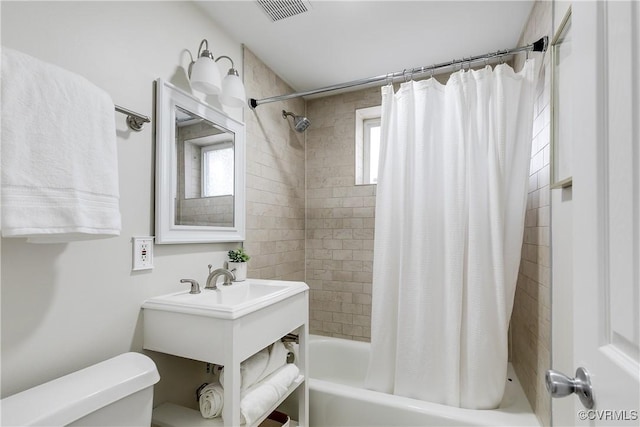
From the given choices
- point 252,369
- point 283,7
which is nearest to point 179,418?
point 252,369

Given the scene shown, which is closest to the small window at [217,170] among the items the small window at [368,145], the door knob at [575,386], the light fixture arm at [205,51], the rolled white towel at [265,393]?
the light fixture arm at [205,51]

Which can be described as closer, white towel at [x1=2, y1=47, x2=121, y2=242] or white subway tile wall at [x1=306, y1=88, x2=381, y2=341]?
white towel at [x1=2, y1=47, x2=121, y2=242]

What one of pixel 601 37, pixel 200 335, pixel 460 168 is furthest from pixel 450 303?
pixel 601 37

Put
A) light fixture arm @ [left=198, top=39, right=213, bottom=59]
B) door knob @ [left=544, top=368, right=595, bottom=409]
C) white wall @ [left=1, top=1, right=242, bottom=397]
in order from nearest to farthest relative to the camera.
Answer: door knob @ [left=544, top=368, right=595, bottom=409] < white wall @ [left=1, top=1, right=242, bottom=397] < light fixture arm @ [left=198, top=39, right=213, bottom=59]

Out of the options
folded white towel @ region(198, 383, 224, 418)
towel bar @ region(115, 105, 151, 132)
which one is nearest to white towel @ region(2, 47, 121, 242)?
towel bar @ region(115, 105, 151, 132)

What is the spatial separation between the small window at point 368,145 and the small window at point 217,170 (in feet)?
3.92

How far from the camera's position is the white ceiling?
1651 millimetres

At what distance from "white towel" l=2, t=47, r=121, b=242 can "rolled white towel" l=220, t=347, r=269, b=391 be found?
72 centimetres

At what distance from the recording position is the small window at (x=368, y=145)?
2.64 m

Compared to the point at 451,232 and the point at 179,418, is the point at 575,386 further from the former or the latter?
the point at 179,418

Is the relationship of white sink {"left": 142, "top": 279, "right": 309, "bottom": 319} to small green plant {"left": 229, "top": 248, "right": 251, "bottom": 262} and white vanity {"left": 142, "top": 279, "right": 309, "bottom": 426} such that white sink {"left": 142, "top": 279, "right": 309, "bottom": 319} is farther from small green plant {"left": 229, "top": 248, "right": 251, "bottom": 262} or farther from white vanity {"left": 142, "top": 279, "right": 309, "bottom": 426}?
small green plant {"left": 229, "top": 248, "right": 251, "bottom": 262}

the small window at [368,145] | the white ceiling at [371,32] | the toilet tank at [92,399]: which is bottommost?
the toilet tank at [92,399]

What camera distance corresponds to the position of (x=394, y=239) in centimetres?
176

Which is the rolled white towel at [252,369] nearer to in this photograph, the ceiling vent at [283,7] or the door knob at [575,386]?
the door knob at [575,386]
